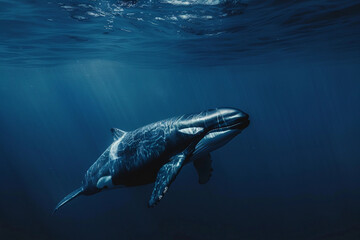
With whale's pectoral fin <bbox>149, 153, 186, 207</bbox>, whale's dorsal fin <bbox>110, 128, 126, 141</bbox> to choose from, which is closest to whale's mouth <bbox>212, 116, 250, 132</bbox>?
whale's pectoral fin <bbox>149, 153, 186, 207</bbox>

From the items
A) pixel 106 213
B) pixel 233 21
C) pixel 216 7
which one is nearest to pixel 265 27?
pixel 233 21

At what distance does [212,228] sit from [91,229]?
24.1 feet

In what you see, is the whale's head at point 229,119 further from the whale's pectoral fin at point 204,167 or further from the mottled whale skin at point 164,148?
the whale's pectoral fin at point 204,167

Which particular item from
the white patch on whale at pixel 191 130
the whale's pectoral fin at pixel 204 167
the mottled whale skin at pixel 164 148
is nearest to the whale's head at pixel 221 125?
the mottled whale skin at pixel 164 148

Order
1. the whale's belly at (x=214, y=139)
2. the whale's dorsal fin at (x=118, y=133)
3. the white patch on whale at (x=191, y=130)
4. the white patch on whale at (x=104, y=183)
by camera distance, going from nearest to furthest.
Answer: the whale's belly at (x=214, y=139) → the white patch on whale at (x=191, y=130) → the white patch on whale at (x=104, y=183) → the whale's dorsal fin at (x=118, y=133)

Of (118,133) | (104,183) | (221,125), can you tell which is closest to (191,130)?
(221,125)

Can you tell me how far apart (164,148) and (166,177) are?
0.90m

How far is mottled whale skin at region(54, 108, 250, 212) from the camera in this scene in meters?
5.08

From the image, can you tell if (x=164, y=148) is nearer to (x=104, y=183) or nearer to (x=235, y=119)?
(x=235, y=119)

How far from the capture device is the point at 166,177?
4863 mm

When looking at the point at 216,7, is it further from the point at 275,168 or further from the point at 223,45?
the point at 275,168

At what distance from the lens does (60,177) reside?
25219mm

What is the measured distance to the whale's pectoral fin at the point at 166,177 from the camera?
4.58 m

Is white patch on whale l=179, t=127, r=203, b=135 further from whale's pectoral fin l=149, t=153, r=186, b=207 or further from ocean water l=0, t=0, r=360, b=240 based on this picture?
ocean water l=0, t=0, r=360, b=240
